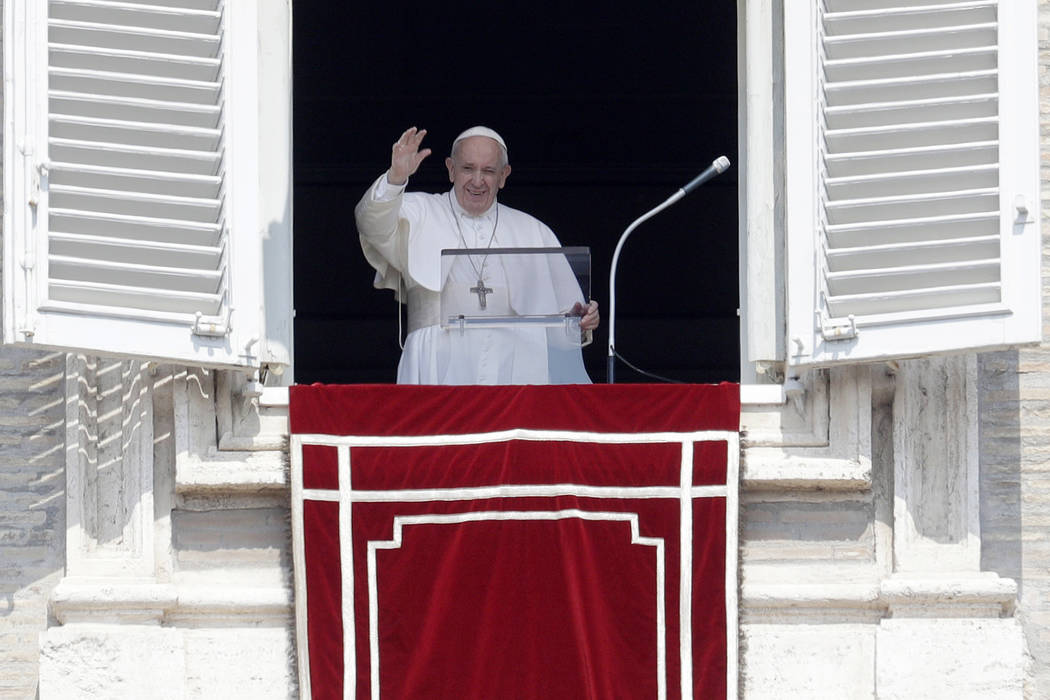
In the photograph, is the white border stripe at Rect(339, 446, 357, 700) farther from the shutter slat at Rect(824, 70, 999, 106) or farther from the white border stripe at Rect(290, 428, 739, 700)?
the shutter slat at Rect(824, 70, 999, 106)

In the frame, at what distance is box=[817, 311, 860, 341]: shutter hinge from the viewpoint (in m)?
6.69

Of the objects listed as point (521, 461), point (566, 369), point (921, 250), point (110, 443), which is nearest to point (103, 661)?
point (110, 443)

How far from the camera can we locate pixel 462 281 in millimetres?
7660

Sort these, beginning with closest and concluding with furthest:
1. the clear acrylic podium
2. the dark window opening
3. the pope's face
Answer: the clear acrylic podium
the pope's face
the dark window opening

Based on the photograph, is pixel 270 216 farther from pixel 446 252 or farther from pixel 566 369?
pixel 566 369

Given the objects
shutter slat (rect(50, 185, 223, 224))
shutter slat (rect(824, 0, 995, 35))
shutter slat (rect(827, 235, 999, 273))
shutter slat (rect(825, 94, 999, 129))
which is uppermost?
shutter slat (rect(824, 0, 995, 35))

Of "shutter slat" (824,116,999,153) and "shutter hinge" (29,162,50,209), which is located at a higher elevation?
"shutter slat" (824,116,999,153)

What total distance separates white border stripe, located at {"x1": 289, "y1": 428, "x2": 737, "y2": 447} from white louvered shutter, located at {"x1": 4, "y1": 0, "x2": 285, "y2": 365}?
1.15 feet

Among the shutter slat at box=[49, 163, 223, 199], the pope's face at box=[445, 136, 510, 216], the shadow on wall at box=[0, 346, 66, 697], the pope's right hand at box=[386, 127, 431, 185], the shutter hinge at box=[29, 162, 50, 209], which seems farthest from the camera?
the pope's face at box=[445, 136, 510, 216]

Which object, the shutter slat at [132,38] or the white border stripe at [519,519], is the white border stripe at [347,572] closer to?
the white border stripe at [519,519]

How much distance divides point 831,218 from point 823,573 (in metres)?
0.96

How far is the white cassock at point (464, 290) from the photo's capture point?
25.1 feet

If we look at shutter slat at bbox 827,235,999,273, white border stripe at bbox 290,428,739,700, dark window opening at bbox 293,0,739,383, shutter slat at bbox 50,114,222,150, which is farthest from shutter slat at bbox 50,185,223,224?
dark window opening at bbox 293,0,739,383

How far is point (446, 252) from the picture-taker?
7379 millimetres
